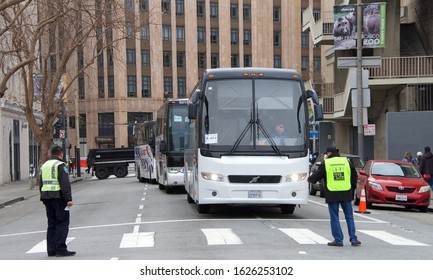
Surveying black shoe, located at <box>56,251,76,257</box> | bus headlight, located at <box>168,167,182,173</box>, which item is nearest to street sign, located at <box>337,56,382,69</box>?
bus headlight, located at <box>168,167,182,173</box>

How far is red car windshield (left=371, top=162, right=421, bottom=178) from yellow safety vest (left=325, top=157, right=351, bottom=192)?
9.67 meters

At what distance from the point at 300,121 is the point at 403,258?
601cm

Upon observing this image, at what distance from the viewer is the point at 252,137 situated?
1536cm

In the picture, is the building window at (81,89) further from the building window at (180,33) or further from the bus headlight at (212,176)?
the bus headlight at (212,176)

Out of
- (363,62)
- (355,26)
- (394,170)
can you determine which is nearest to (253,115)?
(394,170)

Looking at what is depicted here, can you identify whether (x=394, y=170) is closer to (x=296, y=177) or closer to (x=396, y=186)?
(x=396, y=186)

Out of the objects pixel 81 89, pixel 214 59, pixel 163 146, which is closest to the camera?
pixel 163 146

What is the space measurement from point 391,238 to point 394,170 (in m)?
8.79

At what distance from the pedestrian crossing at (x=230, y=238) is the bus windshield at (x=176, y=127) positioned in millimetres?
12554

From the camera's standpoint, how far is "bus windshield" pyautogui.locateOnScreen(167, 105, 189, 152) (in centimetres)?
2662

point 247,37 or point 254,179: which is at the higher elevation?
point 247,37

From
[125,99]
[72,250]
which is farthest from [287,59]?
[72,250]

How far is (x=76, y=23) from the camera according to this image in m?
34.7

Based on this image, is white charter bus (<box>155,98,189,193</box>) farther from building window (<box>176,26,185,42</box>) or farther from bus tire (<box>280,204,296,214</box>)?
building window (<box>176,26,185,42</box>)
